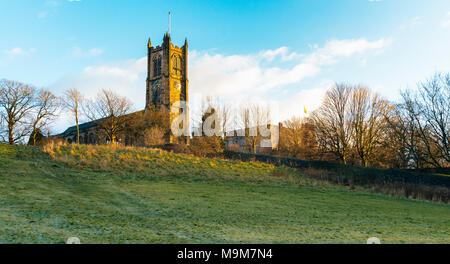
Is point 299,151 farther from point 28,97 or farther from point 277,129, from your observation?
point 28,97

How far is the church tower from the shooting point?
68938 mm

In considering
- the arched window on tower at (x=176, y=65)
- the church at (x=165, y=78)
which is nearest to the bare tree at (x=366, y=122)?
the church at (x=165, y=78)

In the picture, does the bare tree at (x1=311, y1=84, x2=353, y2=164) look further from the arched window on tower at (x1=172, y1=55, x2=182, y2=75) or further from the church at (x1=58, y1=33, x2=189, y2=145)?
the arched window on tower at (x1=172, y1=55, x2=182, y2=75)

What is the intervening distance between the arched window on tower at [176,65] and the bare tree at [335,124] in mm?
47146

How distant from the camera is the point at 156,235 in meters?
4.00

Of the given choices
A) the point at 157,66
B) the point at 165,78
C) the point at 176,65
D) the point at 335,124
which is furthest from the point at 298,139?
the point at 157,66

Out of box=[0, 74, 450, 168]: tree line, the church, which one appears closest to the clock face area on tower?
the church

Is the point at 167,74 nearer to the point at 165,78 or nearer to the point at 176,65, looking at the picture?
the point at 165,78

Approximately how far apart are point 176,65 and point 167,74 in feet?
15.8

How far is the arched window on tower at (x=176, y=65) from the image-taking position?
72500 millimetres

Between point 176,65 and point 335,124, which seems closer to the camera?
point 335,124

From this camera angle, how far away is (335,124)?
106 feet
